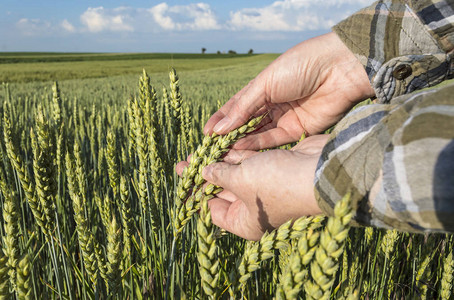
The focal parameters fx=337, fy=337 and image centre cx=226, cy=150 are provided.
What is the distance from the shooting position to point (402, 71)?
3.69ft

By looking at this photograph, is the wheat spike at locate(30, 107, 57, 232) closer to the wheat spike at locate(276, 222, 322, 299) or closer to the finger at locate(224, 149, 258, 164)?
the finger at locate(224, 149, 258, 164)

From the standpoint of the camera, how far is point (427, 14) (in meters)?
1.00

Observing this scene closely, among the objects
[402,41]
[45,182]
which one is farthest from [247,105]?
[45,182]

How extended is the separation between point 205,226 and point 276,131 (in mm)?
1136

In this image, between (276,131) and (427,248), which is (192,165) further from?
(427,248)

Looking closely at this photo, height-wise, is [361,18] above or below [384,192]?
above

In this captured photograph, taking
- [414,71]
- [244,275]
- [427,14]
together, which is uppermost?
[427,14]

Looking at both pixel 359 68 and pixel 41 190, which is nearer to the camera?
pixel 41 190

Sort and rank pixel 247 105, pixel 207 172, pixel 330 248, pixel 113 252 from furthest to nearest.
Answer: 1. pixel 247 105
2. pixel 207 172
3. pixel 113 252
4. pixel 330 248

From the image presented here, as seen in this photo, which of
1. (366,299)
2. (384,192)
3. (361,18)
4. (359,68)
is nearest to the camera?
(384,192)

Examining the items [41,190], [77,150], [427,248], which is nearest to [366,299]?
[427,248]

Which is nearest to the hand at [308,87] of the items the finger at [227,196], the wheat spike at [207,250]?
the finger at [227,196]

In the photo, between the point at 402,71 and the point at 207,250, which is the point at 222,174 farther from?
the point at 402,71

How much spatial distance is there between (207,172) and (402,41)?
2.48ft
